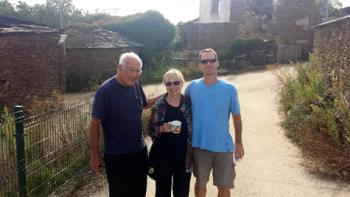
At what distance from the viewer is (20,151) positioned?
4.30 metres

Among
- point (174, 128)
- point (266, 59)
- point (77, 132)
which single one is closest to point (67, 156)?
point (77, 132)

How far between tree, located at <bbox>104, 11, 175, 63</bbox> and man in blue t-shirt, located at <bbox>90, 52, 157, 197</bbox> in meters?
20.5

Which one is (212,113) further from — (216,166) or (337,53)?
(337,53)

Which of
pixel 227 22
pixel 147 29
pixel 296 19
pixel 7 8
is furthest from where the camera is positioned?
pixel 7 8

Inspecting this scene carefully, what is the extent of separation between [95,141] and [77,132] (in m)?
2.32

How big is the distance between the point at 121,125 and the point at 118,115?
10cm

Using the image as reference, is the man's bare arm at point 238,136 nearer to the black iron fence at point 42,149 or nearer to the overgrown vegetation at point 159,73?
the black iron fence at point 42,149

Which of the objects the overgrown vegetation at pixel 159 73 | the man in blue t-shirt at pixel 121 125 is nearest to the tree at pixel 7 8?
the overgrown vegetation at pixel 159 73

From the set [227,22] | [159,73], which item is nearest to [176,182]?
[159,73]

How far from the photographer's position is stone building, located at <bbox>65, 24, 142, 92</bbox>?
63.3 feet

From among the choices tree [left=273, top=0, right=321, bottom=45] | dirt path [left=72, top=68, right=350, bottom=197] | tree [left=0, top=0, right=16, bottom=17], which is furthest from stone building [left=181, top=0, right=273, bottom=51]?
tree [left=0, top=0, right=16, bottom=17]

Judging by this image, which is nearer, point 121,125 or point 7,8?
point 121,125

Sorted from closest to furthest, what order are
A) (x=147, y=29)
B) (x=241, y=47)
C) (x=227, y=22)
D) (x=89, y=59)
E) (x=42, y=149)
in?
1. (x=42, y=149)
2. (x=89, y=59)
3. (x=241, y=47)
4. (x=147, y=29)
5. (x=227, y=22)

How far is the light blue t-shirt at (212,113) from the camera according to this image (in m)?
3.97
